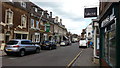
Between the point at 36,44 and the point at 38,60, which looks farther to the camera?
the point at 36,44

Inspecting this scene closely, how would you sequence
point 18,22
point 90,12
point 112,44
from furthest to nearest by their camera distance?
point 18,22, point 90,12, point 112,44

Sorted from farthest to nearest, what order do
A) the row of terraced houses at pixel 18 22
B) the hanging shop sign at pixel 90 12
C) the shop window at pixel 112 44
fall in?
1. the row of terraced houses at pixel 18 22
2. the hanging shop sign at pixel 90 12
3. the shop window at pixel 112 44

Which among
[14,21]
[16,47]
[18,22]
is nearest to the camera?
[16,47]

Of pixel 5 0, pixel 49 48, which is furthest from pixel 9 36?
pixel 49 48

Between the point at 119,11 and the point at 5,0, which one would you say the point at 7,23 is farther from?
the point at 119,11

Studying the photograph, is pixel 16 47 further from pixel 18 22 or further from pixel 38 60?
pixel 18 22

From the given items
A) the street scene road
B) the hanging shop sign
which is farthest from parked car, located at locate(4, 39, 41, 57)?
the hanging shop sign

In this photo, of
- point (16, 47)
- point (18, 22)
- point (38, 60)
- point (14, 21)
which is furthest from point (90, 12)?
point (18, 22)

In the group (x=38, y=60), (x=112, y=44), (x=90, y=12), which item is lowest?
(x=38, y=60)

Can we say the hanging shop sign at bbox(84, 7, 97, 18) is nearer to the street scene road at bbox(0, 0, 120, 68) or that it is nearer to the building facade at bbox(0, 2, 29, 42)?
the street scene road at bbox(0, 0, 120, 68)

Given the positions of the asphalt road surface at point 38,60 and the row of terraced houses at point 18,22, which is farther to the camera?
the row of terraced houses at point 18,22

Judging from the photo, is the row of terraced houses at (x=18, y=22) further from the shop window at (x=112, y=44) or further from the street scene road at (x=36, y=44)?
the shop window at (x=112, y=44)

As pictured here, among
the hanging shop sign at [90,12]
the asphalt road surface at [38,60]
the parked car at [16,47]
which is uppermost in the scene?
the hanging shop sign at [90,12]

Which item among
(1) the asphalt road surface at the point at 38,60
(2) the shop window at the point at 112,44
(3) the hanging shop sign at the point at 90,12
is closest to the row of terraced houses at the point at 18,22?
(1) the asphalt road surface at the point at 38,60
